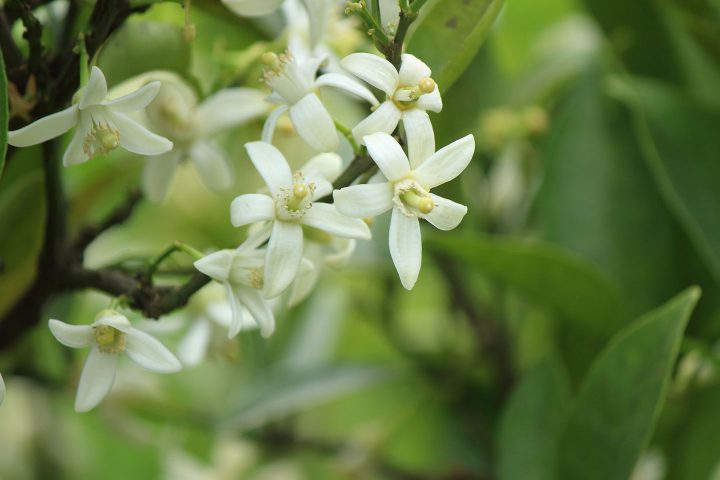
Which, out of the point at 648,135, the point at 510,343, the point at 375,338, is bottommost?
the point at 375,338

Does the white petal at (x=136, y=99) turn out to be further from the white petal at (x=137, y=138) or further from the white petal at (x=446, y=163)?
the white petal at (x=446, y=163)

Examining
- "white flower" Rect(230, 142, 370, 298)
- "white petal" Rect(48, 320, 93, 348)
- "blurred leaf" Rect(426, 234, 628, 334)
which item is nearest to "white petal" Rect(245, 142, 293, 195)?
"white flower" Rect(230, 142, 370, 298)

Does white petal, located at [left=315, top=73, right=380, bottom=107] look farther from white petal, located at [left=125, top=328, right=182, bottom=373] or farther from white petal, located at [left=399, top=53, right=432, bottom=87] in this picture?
white petal, located at [left=125, top=328, right=182, bottom=373]

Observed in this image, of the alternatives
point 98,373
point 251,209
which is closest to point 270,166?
point 251,209

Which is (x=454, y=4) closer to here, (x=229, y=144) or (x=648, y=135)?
(x=648, y=135)

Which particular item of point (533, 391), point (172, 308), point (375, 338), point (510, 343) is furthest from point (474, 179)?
point (172, 308)
